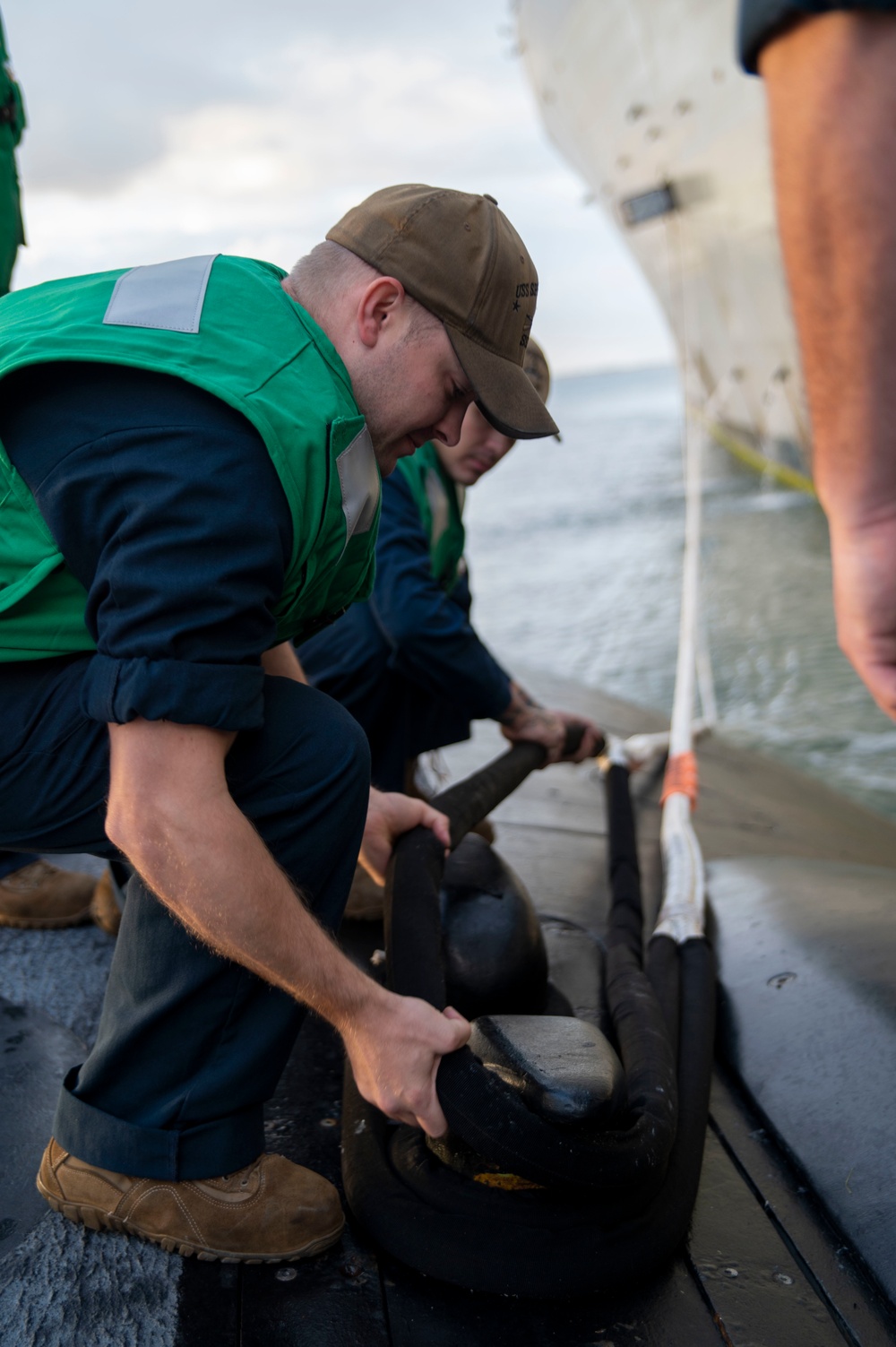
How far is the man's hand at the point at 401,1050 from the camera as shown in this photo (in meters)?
1.54

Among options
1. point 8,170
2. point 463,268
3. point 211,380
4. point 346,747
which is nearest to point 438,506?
point 463,268

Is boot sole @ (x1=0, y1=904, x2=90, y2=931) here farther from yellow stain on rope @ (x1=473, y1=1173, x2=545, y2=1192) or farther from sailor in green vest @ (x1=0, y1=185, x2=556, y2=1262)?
yellow stain on rope @ (x1=473, y1=1173, x2=545, y2=1192)

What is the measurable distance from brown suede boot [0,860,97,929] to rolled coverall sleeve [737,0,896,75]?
2.40 m

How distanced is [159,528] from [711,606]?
10.5 metres

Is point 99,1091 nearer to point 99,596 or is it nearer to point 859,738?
point 99,596

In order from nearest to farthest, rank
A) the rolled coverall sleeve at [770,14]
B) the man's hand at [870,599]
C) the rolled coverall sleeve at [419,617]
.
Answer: the rolled coverall sleeve at [770,14] < the man's hand at [870,599] < the rolled coverall sleeve at [419,617]

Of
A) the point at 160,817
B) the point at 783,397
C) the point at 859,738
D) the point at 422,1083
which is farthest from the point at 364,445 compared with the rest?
the point at 783,397

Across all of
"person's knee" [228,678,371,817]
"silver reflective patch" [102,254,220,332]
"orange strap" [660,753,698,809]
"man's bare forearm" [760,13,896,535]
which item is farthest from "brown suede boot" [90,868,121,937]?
"man's bare forearm" [760,13,896,535]

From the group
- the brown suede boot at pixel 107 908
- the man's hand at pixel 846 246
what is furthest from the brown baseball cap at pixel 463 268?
the brown suede boot at pixel 107 908

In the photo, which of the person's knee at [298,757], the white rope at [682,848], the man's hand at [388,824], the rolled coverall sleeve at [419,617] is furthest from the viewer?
the rolled coverall sleeve at [419,617]

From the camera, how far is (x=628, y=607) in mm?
11812

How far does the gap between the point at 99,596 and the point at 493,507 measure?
26.2 meters

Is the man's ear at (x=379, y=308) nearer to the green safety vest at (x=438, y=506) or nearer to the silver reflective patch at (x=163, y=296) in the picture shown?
the silver reflective patch at (x=163, y=296)

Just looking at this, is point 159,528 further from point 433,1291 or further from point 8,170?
point 8,170
